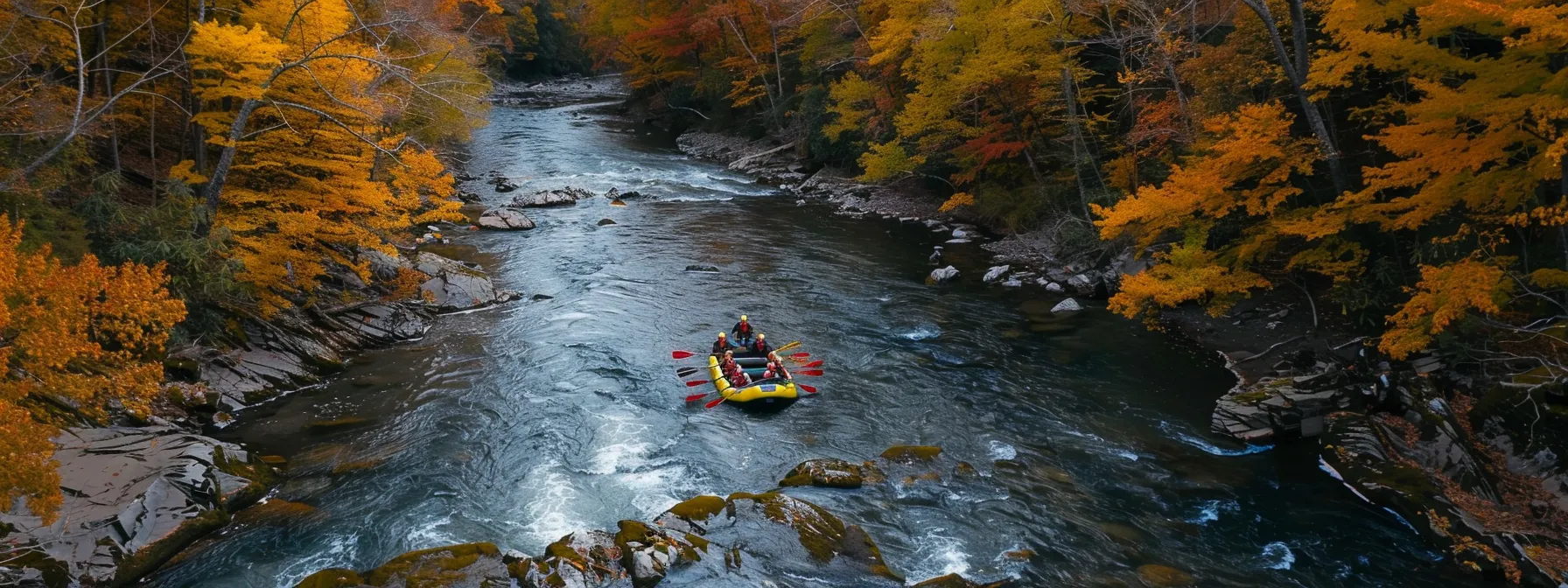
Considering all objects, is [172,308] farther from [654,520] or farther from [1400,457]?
[1400,457]

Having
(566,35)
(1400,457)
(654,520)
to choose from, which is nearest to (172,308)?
(654,520)

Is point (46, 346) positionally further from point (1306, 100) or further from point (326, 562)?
point (1306, 100)

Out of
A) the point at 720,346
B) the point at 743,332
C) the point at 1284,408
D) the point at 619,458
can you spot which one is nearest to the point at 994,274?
the point at 743,332

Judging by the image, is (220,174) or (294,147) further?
(294,147)

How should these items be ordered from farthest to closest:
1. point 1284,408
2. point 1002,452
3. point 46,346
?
point 1284,408 < point 1002,452 < point 46,346

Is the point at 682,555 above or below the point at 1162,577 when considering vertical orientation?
above

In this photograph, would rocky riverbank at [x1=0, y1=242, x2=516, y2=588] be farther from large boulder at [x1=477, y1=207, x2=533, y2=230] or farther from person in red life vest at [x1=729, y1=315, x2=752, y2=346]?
large boulder at [x1=477, y1=207, x2=533, y2=230]
